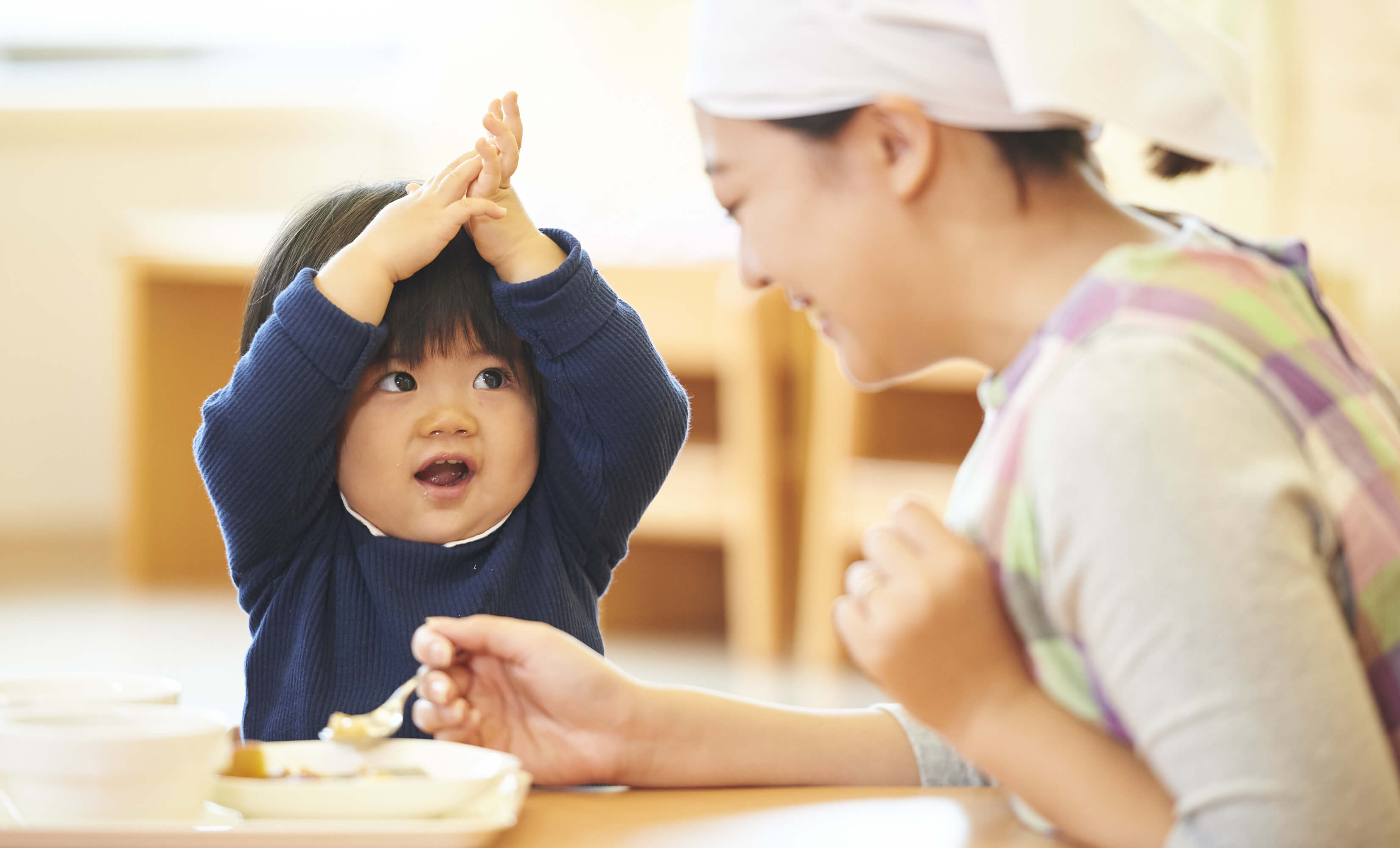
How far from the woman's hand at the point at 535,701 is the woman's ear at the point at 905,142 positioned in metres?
0.29

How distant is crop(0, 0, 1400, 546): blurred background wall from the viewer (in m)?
3.96

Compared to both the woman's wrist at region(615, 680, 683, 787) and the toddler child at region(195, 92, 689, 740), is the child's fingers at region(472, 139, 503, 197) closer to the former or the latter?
the toddler child at region(195, 92, 689, 740)

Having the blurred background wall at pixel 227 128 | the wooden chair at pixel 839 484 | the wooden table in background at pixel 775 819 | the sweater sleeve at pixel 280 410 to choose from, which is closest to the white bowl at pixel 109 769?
the wooden table in background at pixel 775 819

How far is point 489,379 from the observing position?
96 centimetres

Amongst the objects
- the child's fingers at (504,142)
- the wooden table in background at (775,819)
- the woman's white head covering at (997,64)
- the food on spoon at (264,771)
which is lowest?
the wooden table in background at (775,819)

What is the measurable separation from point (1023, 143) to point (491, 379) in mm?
450

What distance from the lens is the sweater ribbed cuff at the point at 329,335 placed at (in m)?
0.87

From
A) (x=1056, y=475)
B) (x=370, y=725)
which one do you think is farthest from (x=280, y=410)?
(x=1056, y=475)

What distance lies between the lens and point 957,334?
676 millimetres

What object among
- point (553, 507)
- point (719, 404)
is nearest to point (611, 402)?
point (553, 507)

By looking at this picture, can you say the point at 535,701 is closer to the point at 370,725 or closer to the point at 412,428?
the point at 370,725

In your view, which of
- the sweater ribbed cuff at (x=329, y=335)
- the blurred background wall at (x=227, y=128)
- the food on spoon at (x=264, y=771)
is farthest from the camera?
the blurred background wall at (x=227, y=128)

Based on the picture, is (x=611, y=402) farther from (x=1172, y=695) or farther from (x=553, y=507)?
(x=1172, y=695)

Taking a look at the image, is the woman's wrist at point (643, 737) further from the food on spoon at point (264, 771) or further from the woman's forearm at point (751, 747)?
the food on spoon at point (264, 771)
